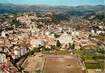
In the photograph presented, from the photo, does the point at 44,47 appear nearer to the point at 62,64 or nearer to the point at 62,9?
the point at 62,64

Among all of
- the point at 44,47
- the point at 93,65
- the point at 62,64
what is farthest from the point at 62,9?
the point at 93,65

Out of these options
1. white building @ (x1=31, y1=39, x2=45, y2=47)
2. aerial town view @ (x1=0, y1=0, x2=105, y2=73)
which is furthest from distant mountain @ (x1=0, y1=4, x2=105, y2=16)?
white building @ (x1=31, y1=39, x2=45, y2=47)

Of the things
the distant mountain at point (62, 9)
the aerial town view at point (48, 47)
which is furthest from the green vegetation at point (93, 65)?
the distant mountain at point (62, 9)

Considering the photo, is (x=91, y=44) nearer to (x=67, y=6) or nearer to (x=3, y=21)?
(x=3, y=21)

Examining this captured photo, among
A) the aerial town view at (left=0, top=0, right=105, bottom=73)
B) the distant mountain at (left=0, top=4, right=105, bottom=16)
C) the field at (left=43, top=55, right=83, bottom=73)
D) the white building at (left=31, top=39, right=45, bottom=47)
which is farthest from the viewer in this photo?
the distant mountain at (left=0, top=4, right=105, bottom=16)

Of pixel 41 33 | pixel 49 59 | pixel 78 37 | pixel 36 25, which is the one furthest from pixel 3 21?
pixel 49 59

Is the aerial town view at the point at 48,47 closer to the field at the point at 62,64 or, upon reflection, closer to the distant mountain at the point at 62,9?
the field at the point at 62,64

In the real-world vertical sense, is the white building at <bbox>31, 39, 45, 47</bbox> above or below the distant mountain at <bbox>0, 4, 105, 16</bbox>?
above

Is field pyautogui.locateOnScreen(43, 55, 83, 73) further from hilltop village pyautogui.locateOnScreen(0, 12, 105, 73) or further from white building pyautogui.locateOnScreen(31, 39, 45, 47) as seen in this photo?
white building pyautogui.locateOnScreen(31, 39, 45, 47)
